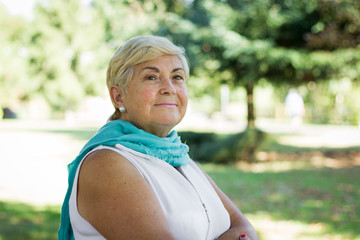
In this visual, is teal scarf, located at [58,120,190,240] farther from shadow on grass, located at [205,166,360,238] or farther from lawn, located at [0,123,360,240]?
shadow on grass, located at [205,166,360,238]

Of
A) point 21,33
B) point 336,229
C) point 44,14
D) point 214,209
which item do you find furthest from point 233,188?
point 21,33

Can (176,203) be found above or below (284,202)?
above

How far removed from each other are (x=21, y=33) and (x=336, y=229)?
45.7m

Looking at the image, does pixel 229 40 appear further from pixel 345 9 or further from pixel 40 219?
pixel 40 219

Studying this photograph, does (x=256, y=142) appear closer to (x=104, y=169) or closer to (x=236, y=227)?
(x=236, y=227)

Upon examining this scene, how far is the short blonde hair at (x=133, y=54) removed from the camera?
1761 mm

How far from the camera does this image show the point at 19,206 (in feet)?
21.1

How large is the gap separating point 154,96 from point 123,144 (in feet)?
0.88

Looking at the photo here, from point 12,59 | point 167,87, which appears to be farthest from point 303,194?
point 12,59

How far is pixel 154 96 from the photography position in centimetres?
180

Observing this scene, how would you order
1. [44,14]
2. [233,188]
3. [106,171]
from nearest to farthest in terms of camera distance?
1. [106,171]
2. [233,188]
3. [44,14]

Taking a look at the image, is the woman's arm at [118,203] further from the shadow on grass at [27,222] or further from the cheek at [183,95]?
the shadow on grass at [27,222]

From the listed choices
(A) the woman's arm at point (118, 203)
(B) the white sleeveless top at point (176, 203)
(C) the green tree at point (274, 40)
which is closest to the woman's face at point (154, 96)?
(B) the white sleeveless top at point (176, 203)

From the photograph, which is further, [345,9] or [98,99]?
[98,99]
